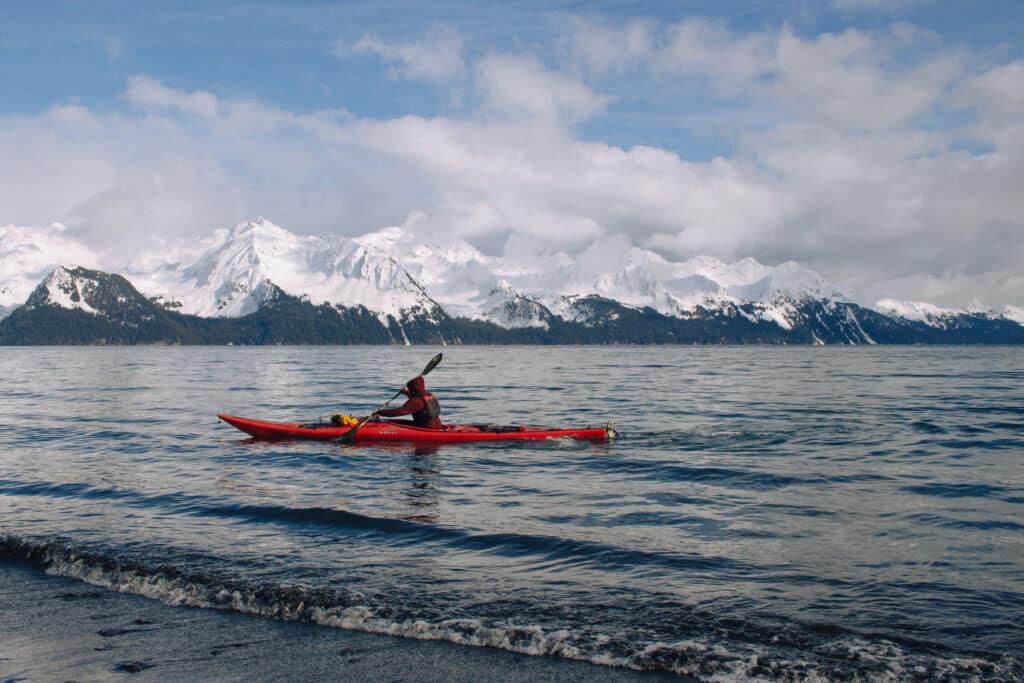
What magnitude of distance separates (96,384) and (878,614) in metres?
62.2

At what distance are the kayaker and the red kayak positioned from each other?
24 cm

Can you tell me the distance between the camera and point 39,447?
23438mm

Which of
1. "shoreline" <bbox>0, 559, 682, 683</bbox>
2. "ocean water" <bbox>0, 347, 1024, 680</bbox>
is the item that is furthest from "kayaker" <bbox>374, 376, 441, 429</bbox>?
"shoreline" <bbox>0, 559, 682, 683</bbox>

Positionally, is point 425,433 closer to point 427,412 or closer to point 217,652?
point 427,412

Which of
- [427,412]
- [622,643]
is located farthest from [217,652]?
[427,412]

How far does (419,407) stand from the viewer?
77.2 feet

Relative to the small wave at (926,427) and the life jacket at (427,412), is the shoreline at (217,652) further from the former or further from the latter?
the small wave at (926,427)

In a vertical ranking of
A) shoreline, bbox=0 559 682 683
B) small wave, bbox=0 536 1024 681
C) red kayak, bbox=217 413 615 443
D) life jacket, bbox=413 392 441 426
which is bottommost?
shoreline, bbox=0 559 682 683

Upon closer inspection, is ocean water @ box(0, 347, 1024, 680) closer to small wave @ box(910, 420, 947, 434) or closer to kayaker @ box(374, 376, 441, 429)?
small wave @ box(910, 420, 947, 434)

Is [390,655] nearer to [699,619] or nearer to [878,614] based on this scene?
[699,619]

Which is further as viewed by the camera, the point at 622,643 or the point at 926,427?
the point at 926,427

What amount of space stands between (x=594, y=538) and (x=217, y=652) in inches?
240

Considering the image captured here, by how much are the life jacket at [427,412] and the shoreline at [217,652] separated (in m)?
14.3

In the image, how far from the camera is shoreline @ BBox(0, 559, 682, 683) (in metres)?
7.38
